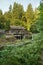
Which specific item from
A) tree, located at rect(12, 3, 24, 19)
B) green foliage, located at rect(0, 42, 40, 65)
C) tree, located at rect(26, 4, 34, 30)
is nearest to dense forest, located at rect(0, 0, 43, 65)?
green foliage, located at rect(0, 42, 40, 65)

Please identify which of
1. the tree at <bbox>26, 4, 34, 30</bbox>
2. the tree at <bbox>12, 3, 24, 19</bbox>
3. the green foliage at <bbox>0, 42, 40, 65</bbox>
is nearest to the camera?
the green foliage at <bbox>0, 42, 40, 65</bbox>

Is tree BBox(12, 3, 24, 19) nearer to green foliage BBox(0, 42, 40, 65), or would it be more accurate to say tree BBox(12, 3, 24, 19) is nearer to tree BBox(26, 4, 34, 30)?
tree BBox(26, 4, 34, 30)

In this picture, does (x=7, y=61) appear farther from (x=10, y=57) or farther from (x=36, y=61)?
(x=36, y=61)

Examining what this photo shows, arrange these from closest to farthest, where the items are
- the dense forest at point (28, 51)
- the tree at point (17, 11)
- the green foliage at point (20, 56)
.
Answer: the green foliage at point (20, 56) < the dense forest at point (28, 51) < the tree at point (17, 11)

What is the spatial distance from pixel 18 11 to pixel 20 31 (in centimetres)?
665

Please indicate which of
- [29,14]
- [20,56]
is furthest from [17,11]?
[20,56]

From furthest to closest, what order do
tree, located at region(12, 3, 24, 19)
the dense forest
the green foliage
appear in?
tree, located at region(12, 3, 24, 19) → the dense forest → the green foliage

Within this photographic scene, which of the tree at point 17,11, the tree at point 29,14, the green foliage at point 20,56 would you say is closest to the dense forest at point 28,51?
the green foliage at point 20,56

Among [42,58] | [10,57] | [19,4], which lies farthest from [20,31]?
[10,57]

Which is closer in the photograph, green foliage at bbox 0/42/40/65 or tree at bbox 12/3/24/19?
green foliage at bbox 0/42/40/65

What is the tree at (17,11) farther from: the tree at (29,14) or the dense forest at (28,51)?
the dense forest at (28,51)

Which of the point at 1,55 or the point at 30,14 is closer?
the point at 1,55

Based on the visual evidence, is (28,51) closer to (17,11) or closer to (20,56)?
(20,56)

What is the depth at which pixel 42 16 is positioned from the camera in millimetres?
8281
